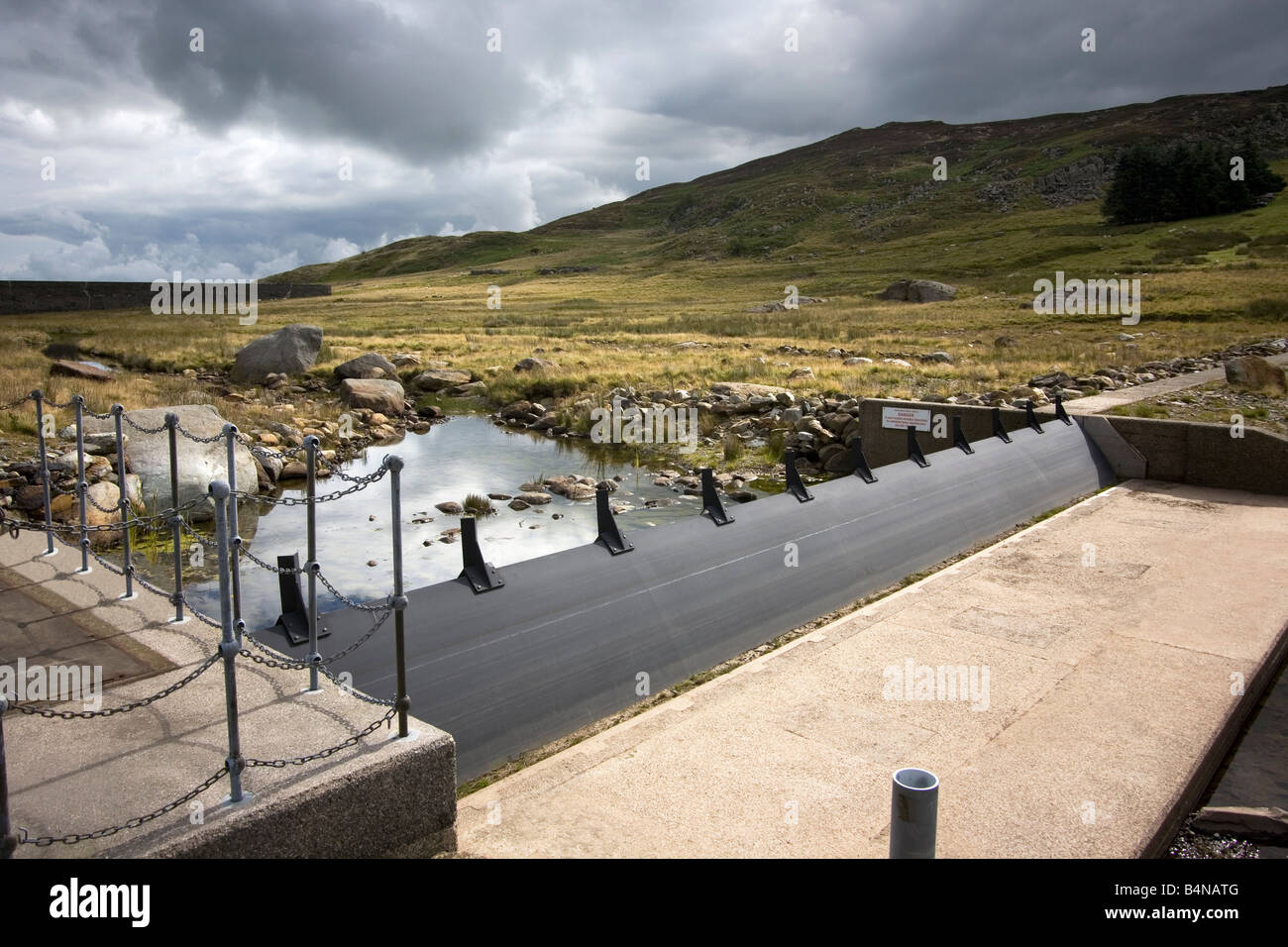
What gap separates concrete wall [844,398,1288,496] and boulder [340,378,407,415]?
13811mm

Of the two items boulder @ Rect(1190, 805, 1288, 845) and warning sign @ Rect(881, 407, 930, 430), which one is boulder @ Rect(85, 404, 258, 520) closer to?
warning sign @ Rect(881, 407, 930, 430)

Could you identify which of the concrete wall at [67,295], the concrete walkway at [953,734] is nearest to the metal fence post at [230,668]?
the concrete walkway at [953,734]

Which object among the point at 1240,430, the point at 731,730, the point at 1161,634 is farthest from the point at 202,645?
the point at 1240,430

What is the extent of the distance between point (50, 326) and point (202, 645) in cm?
4592

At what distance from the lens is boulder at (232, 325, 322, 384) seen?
30.2 metres

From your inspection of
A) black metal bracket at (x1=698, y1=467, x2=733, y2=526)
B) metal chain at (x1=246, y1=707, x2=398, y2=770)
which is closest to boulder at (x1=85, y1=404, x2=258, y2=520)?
black metal bracket at (x1=698, y1=467, x2=733, y2=526)

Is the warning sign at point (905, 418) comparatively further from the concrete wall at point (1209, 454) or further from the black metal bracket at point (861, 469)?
the concrete wall at point (1209, 454)

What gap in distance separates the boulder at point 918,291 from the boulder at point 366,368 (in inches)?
1756

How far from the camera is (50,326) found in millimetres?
43531

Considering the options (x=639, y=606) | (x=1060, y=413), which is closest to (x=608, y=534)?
(x=639, y=606)

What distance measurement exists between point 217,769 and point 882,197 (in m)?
156

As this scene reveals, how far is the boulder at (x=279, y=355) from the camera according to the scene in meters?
30.2

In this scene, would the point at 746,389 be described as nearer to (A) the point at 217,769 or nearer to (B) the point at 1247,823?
(B) the point at 1247,823
